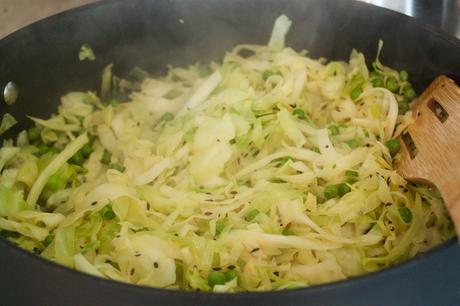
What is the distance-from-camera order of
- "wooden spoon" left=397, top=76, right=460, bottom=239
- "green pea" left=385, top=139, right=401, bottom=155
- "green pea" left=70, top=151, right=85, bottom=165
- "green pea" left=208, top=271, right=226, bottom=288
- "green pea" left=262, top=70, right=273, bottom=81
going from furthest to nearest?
"green pea" left=262, top=70, right=273, bottom=81 → "green pea" left=70, top=151, right=85, bottom=165 → "green pea" left=385, top=139, right=401, bottom=155 → "wooden spoon" left=397, top=76, right=460, bottom=239 → "green pea" left=208, top=271, right=226, bottom=288

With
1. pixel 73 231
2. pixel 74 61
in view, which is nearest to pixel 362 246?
pixel 73 231

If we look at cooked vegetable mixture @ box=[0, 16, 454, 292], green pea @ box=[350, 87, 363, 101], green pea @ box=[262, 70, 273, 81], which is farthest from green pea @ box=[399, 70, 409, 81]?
green pea @ box=[262, 70, 273, 81]

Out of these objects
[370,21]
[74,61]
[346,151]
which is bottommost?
[346,151]

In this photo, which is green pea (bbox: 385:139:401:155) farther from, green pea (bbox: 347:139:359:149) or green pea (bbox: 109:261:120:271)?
green pea (bbox: 109:261:120:271)

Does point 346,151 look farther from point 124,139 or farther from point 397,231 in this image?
point 124,139

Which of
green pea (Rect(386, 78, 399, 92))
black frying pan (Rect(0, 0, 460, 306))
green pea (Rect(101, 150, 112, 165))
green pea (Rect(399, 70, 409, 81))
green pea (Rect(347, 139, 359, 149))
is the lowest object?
green pea (Rect(101, 150, 112, 165))

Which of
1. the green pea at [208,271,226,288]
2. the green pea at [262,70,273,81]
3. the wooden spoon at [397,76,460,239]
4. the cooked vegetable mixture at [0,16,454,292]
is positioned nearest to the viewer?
the green pea at [208,271,226,288]

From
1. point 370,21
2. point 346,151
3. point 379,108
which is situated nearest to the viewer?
point 346,151

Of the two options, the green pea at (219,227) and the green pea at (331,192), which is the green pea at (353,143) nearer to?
the green pea at (331,192)

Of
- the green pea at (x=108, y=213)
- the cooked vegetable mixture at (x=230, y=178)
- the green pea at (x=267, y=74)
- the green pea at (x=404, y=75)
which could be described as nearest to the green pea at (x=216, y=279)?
the cooked vegetable mixture at (x=230, y=178)
